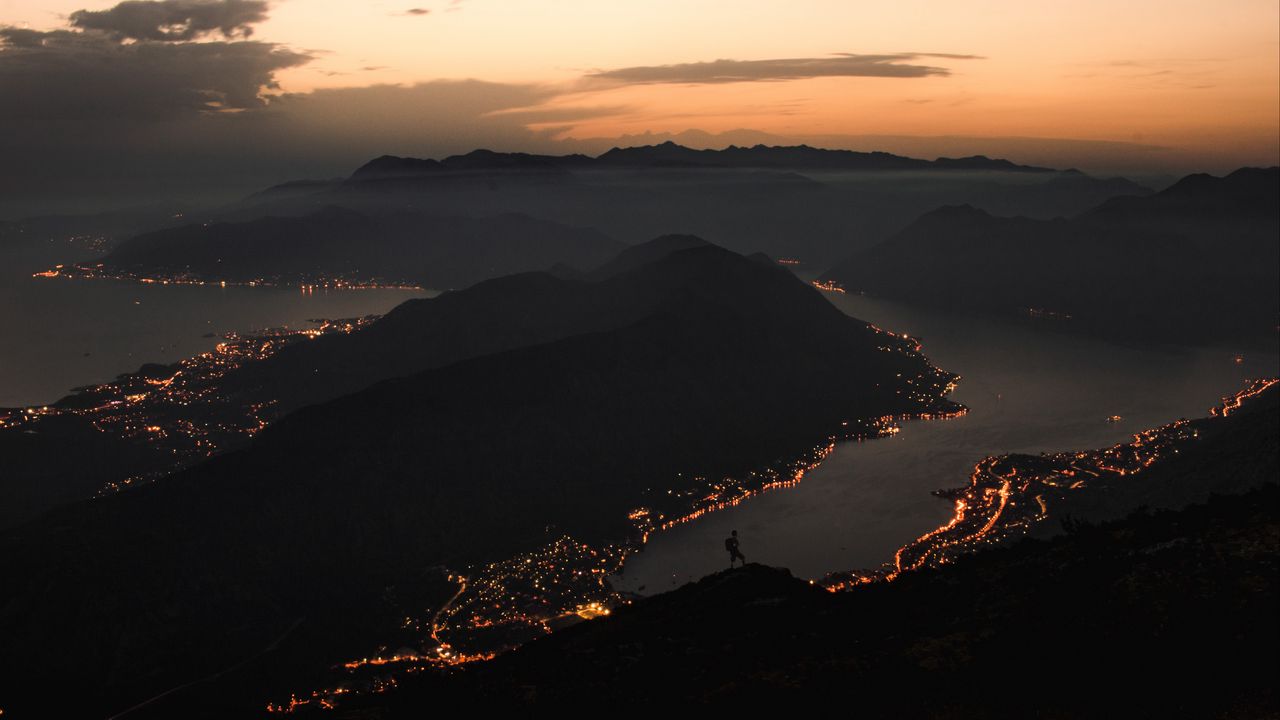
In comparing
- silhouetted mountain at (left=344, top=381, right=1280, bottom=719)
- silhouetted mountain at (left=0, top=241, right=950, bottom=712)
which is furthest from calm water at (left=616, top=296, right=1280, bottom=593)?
silhouetted mountain at (left=344, top=381, right=1280, bottom=719)

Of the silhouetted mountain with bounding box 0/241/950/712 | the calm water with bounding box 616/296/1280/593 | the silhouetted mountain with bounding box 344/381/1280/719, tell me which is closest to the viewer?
the silhouetted mountain with bounding box 344/381/1280/719

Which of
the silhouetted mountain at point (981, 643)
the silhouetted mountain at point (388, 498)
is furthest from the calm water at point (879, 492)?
the silhouetted mountain at point (981, 643)

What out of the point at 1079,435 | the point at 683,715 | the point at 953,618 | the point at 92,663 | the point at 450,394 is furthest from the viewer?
the point at 1079,435

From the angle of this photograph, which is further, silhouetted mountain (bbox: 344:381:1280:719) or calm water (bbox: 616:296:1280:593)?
calm water (bbox: 616:296:1280:593)

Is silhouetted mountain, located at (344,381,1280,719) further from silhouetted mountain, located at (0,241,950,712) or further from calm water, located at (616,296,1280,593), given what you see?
calm water, located at (616,296,1280,593)

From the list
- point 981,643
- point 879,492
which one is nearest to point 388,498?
point 879,492

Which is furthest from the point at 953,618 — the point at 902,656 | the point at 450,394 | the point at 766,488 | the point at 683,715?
the point at 450,394

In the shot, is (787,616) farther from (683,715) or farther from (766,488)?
(766,488)
